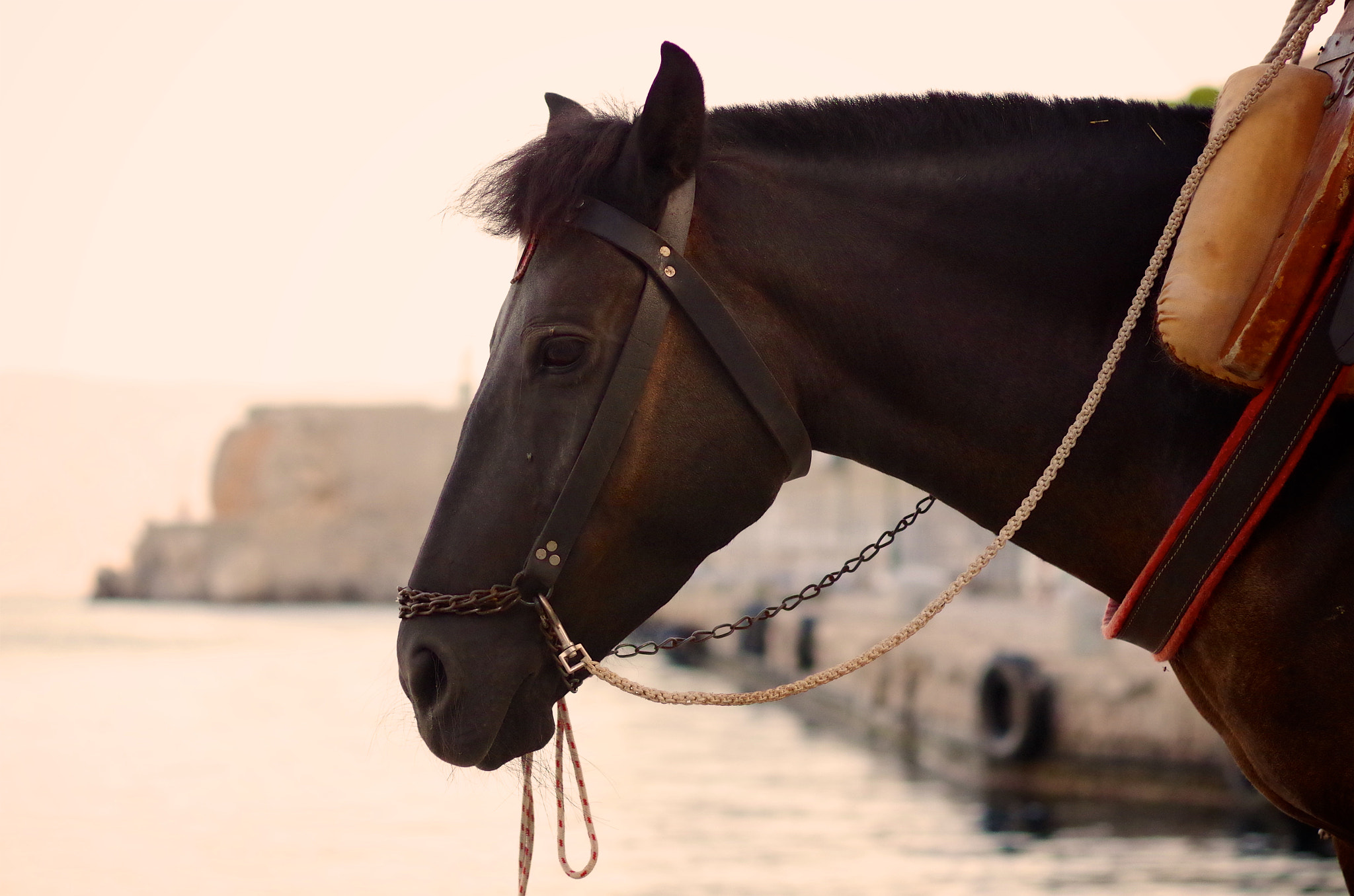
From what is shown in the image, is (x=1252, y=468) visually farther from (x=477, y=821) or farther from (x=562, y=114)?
(x=477, y=821)

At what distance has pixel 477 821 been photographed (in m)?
14.1

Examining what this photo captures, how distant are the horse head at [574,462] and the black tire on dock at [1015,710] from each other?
1230cm

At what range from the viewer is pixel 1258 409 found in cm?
201

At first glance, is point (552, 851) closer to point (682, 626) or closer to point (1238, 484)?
point (1238, 484)

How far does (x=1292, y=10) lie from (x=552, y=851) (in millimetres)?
11049

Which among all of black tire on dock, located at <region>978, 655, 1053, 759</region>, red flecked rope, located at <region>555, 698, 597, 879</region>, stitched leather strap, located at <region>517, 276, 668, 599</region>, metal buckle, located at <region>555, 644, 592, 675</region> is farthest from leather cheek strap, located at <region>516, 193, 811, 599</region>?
black tire on dock, located at <region>978, 655, 1053, 759</region>

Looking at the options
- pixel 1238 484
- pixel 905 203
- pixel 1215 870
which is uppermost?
pixel 905 203

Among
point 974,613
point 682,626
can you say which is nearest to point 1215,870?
point 974,613

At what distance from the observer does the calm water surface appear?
10609 mm

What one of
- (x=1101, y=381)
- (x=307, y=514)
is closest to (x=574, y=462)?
(x=1101, y=381)

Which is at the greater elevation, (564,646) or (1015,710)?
(564,646)

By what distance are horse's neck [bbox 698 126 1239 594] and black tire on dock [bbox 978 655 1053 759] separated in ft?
39.9

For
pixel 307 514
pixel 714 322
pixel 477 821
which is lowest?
pixel 477 821

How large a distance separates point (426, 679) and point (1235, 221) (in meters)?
1.49
